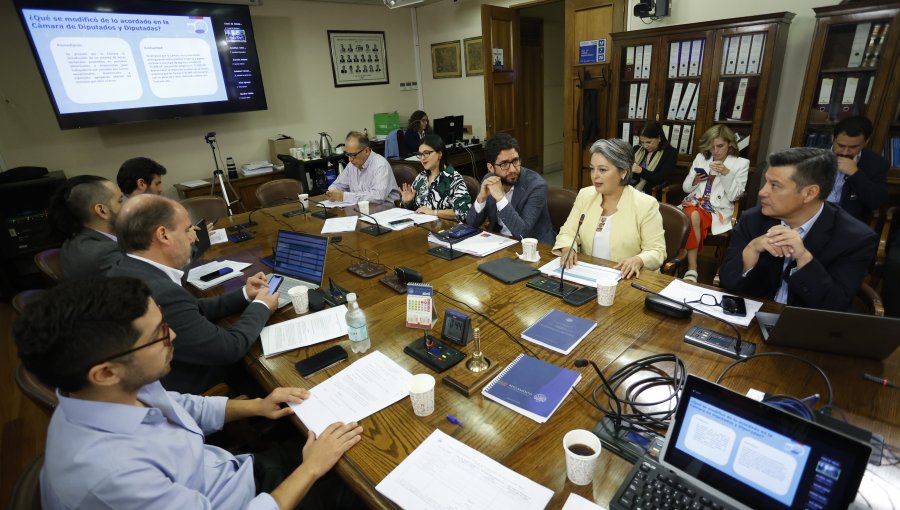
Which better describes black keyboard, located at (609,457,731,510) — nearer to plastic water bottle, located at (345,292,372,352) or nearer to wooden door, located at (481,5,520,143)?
plastic water bottle, located at (345,292,372,352)

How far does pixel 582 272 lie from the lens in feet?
5.82

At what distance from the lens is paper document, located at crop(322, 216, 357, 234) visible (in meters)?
2.64

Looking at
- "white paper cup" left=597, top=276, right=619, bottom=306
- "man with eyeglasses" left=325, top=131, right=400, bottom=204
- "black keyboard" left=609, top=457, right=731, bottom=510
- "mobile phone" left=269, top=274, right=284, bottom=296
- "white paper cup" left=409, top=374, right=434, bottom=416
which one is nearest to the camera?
"black keyboard" left=609, top=457, right=731, bottom=510

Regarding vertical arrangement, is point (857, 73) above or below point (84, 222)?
above

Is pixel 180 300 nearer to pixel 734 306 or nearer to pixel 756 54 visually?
pixel 734 306

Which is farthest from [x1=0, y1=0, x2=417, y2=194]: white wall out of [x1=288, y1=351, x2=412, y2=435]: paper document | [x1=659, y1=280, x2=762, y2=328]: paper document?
[x1=659, y1=280, x2=762, y2=328]: paper document

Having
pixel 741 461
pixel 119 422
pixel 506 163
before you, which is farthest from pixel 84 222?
pixel 741 461

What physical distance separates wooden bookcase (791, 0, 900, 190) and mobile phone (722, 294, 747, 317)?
8.65 feet

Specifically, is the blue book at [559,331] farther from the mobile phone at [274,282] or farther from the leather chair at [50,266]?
the leather chair at [50,266]

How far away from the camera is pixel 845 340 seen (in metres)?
1.12

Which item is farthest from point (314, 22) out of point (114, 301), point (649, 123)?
point (114, 301)

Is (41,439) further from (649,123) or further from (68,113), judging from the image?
(649,123)

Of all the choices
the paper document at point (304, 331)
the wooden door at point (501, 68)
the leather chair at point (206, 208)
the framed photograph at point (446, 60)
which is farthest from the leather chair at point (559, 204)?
the framed photograph at point (446, 60)

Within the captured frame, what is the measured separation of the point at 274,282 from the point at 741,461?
5.39 ft
